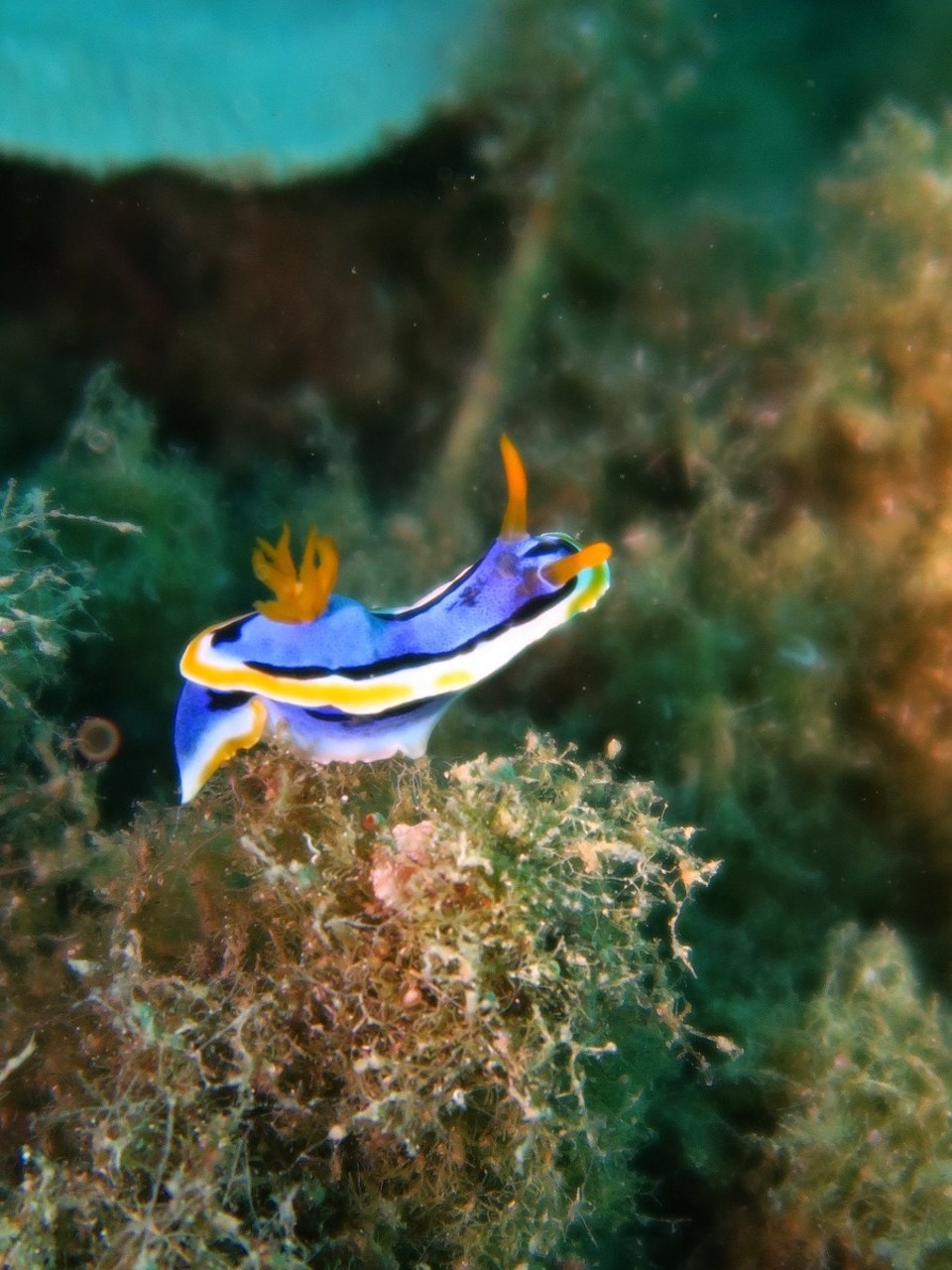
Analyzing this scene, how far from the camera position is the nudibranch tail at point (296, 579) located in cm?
251

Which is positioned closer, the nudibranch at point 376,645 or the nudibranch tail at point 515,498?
the nudibranch tail at point 515,498

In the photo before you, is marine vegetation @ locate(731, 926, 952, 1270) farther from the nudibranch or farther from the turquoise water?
the nudibranch

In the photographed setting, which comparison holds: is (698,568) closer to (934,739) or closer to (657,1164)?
(934,739)

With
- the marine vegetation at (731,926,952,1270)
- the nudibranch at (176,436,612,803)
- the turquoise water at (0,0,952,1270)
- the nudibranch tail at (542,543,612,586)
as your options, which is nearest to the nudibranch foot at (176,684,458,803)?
the nudibranch at (176,436,612,803)

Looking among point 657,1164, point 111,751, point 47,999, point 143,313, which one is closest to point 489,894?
point 47,999

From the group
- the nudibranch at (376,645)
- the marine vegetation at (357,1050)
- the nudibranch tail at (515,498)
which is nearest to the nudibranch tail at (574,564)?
the nudibranch at (376,645)

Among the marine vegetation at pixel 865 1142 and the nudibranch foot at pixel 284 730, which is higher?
Result: the nudibranch foot at pixel 284 730

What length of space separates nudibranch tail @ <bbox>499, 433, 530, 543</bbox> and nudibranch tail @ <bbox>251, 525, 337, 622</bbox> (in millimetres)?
544

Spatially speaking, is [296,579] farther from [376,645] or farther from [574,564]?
[574,564]

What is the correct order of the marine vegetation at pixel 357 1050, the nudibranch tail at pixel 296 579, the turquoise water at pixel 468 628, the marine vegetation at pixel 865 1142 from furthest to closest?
the marine vegetation at pixel 865 1142 < the nudibranch tail at pixel 296 579 < the turquoise water at pixel 468 628 < the marine vegetation at pixel 357 1050

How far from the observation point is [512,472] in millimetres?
2408

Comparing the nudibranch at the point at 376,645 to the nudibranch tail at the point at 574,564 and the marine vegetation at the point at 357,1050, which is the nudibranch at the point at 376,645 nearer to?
the nudibranch tail at the point at 574,564

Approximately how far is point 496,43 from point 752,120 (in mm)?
1314

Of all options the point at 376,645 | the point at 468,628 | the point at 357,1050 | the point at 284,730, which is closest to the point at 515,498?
the point at 468,628
